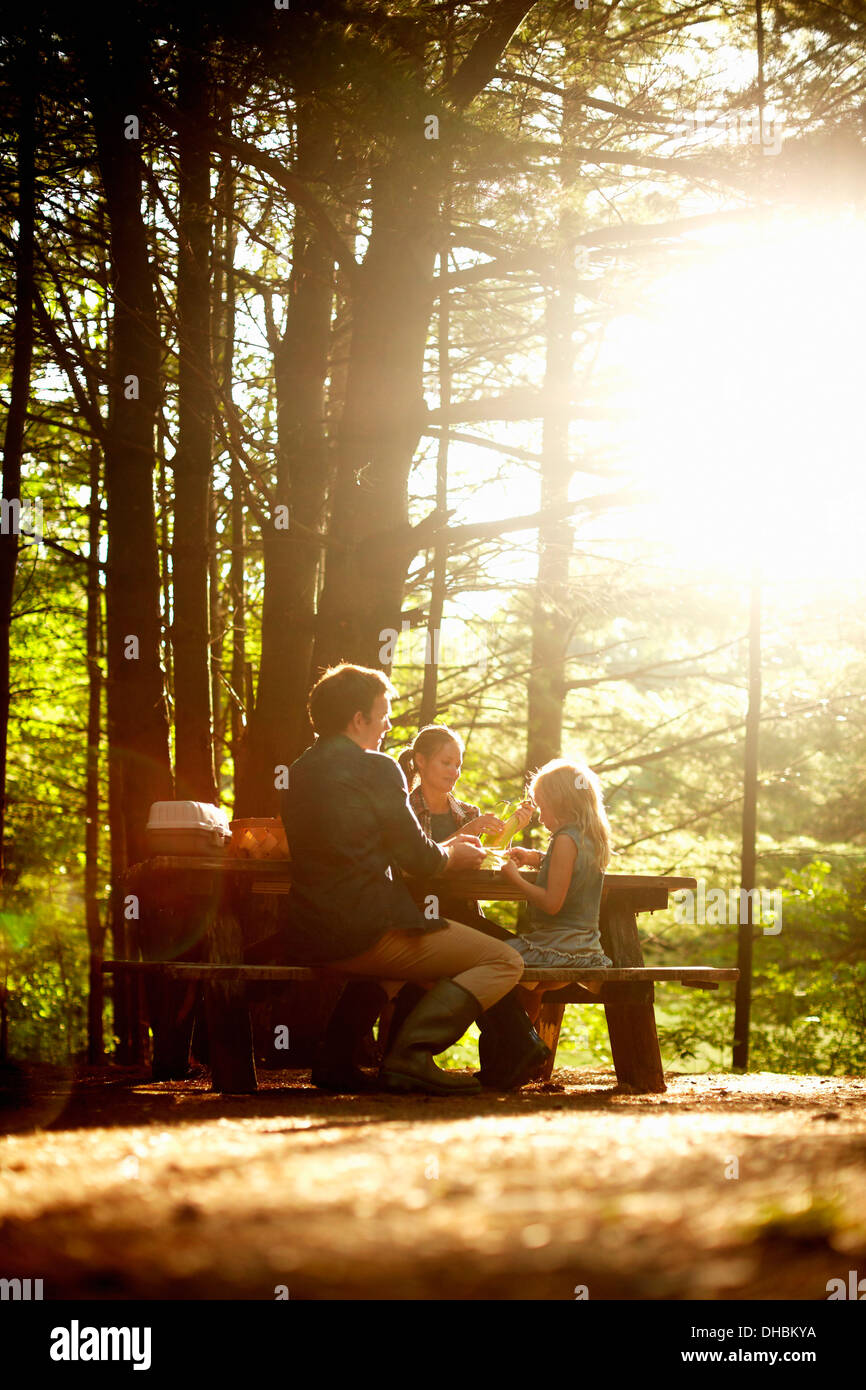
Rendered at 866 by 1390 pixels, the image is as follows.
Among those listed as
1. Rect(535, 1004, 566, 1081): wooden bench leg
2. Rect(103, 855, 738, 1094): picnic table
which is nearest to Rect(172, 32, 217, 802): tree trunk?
Rect(103, 855, 738, 1094): picnic table

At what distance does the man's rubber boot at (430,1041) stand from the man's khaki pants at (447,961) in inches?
2.7

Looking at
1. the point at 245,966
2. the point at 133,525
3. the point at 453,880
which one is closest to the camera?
the point at 245,966

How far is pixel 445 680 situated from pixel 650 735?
3438 mm

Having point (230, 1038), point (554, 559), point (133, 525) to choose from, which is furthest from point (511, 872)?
point (554, 559)

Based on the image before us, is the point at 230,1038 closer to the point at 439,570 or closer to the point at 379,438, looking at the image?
the point at 379,438

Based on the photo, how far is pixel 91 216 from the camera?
10523 millimetres

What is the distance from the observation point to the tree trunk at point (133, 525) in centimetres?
921

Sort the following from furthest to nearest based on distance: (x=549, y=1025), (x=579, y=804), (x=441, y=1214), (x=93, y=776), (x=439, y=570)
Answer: (x=93, y=776), (x=439, y=570), (x=549, y=1025), (x=579, y=804), (x=441, y=1214)

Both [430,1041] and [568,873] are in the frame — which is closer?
[430,1041]

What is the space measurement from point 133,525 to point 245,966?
5236 millimetres

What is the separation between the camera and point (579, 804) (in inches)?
238

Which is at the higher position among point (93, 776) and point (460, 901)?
point (93, 776)

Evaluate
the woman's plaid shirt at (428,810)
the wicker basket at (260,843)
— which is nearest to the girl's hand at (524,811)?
the woman's plaid shirt at (428,810)

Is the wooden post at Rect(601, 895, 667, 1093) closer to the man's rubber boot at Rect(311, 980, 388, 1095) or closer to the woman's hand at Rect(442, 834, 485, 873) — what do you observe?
the woman's hand at Rect(442, 834, 485, 873)
